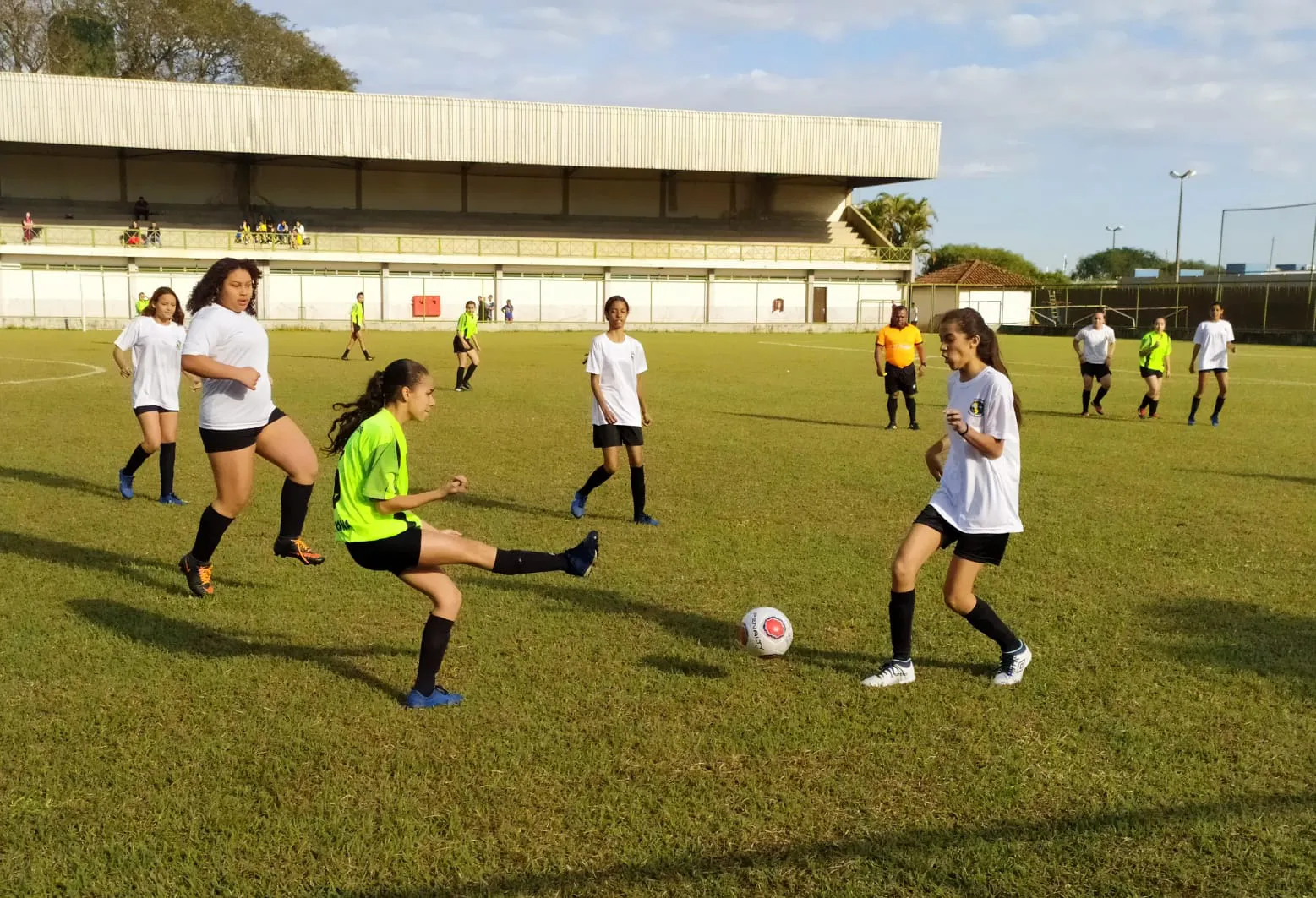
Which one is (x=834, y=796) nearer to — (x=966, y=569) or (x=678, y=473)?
(x=966, y=569)

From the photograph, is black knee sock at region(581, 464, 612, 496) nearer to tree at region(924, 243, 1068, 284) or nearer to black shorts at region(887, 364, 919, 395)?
black shorts at region(887, 364, 919, 395)

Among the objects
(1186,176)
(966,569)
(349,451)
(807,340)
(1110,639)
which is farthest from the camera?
(1186,176)

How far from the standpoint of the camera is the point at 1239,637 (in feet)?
20.2

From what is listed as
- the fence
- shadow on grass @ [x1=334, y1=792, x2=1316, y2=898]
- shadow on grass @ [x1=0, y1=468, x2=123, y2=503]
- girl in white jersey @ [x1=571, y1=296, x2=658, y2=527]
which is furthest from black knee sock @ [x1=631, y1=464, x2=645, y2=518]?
the fence

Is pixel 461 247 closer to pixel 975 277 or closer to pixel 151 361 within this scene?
pixel 975 277

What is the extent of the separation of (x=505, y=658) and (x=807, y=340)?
4131cm

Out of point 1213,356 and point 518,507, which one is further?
point 1213,356

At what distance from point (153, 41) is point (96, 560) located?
6912cm

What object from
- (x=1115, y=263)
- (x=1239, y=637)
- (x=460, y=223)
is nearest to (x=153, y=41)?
(x=460, y=223)

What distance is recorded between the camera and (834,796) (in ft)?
13.8

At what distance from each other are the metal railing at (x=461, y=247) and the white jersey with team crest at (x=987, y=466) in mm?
47431

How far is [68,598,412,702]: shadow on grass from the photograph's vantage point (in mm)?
5547

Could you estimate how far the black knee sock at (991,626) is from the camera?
17.4ft

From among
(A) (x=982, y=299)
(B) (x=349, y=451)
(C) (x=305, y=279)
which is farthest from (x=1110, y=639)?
(A) (x=982, y=299)
